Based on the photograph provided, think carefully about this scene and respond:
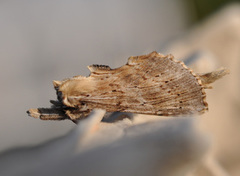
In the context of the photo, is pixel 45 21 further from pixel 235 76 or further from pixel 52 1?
pixel 235 76

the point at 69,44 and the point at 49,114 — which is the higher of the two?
the point at 69,44

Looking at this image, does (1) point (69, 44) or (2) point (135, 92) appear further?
(1) point (69, 44)

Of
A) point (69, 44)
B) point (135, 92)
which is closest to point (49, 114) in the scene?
point (135, 92)

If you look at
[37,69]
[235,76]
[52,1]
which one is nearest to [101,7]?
[52,1]

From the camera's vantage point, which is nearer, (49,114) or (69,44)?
(49,114)

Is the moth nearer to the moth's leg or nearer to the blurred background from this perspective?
the moth's leg

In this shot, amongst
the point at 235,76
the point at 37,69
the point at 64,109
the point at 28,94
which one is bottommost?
the point at 64,109

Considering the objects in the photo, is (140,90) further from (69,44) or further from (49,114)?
(69,44)

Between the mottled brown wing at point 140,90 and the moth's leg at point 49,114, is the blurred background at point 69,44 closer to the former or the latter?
the mottled brown wing at point 140,90
